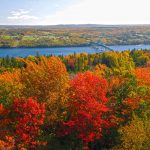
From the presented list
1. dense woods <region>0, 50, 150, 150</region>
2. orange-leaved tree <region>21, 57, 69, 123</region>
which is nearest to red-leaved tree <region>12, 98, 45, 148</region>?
dense woods <region>0, 50, 150, 150</region>

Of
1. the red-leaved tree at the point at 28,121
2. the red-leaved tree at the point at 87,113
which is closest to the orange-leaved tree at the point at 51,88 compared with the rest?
the red-leaved tree at the point at 87,113

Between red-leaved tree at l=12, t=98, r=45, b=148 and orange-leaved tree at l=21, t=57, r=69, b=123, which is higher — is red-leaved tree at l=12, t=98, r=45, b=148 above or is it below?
below

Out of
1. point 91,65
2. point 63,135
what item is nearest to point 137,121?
point 63,135

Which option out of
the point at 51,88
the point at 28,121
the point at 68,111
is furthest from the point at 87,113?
the point at 28,121

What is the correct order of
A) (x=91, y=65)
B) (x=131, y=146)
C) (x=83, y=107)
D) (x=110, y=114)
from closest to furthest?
(x=131, y=146)
(x=83, y=107)
(x=110, y=114)
(x=91, y=65)

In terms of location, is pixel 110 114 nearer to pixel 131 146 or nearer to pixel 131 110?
pixel 131 110

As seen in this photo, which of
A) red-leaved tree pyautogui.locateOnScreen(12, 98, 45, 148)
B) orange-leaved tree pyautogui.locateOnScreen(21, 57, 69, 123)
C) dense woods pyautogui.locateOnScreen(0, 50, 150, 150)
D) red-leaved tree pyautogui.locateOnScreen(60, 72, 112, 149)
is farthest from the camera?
orange-leaved tree pyautogui.locateOnScreen(21, 57, 69, 123)

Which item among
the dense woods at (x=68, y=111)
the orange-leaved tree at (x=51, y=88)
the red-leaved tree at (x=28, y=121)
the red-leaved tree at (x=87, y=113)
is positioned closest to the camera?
the red-leaved tree at (x=28, y=121)

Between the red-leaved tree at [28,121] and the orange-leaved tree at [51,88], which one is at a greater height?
the orange-leaved tree at [51,88]

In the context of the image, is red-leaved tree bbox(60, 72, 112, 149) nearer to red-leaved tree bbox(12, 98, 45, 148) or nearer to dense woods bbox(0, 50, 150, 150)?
dense woods bbox(0, 50, 150, 150)

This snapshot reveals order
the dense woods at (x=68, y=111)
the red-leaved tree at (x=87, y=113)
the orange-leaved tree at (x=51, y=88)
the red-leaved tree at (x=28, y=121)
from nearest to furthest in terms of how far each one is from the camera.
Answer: the red-leaved tree at (x=28, y=121) < the dense woods at (x=68, y=111) < the red-leaved tree at (x=87, y=113) < the orange-leaved tree at (x=51, y=88)

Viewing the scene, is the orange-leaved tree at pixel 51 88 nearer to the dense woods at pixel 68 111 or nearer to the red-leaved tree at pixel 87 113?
the dense woods at pixel 68 111
